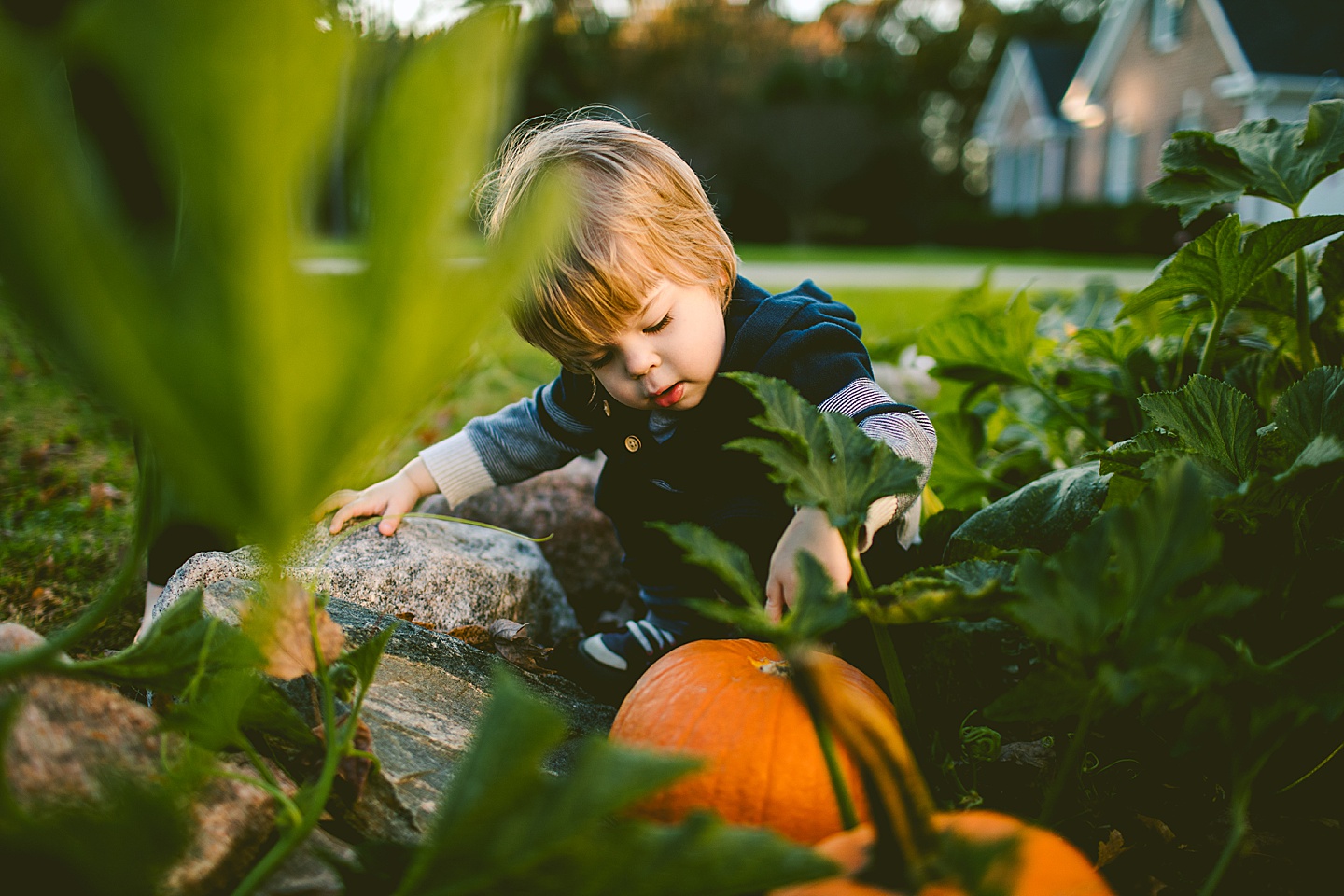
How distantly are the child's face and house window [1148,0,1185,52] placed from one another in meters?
23.6

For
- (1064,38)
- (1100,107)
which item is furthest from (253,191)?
(1064,38)

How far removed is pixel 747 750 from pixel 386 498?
3.80 ft

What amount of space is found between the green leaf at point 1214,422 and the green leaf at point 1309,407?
4 cm

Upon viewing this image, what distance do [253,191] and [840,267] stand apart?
1508 centimetres

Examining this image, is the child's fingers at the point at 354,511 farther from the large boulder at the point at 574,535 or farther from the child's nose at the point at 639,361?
the child's nose at the point at 639,361

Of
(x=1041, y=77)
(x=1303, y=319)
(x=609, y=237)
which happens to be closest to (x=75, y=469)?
(x=609, y=237)

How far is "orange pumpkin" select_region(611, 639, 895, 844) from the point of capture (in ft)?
3.53

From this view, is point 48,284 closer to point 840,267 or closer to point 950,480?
point 950,480

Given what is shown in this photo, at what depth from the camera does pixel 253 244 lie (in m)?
0.41

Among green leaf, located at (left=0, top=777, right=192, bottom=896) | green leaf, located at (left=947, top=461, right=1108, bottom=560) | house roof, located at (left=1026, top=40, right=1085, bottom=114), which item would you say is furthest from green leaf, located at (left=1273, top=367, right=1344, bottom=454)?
house roof, located at (left=1026, top=40, right=1085, bottom=114)

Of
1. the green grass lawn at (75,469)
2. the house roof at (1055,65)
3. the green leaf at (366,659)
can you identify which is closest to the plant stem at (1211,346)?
the green grass lawn at (75,469)

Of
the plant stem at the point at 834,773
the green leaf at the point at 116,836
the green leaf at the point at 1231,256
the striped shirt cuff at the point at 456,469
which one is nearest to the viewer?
the green leaf at the point at 116,836

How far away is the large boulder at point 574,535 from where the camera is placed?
246 cm

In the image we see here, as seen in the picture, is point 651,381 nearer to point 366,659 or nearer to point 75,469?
point 366,659
